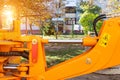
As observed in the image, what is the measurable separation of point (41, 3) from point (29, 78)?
13.5 meters

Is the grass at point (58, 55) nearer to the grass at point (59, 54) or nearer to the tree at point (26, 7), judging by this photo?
the grass at point (59, 54)

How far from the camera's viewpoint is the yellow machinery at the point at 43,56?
4699 mm

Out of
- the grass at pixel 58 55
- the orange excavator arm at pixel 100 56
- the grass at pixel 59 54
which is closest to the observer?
the orange excavator arm at pixel 100 56

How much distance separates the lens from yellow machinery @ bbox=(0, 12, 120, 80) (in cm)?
470

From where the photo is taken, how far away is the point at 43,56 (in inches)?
201

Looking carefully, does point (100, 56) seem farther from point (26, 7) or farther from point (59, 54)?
point (26, 7)

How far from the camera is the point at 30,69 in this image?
5.07 metres

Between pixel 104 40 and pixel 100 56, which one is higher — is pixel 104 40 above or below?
above

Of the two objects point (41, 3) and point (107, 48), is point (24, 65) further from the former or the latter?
point (41, 3)

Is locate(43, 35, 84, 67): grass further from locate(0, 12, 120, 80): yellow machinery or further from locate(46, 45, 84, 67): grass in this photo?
locate(0, 12, 120, 80): yellow machinery

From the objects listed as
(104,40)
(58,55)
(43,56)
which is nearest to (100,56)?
(104,40)

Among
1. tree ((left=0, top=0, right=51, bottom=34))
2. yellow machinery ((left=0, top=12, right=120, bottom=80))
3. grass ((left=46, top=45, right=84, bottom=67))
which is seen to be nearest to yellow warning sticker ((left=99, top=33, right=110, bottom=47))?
yellow machinery ((left=0, top=12, right=120, bottom=80))

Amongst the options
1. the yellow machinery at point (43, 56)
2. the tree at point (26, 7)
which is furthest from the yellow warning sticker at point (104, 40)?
the tree at point (26, 7)

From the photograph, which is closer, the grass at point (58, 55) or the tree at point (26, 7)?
the grass at point (58, 55)
